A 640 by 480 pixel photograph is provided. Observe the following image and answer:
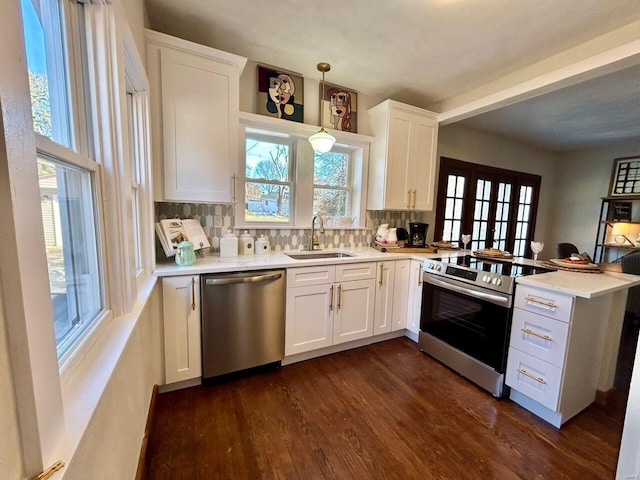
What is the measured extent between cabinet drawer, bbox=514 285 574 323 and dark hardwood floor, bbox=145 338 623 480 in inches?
28.5

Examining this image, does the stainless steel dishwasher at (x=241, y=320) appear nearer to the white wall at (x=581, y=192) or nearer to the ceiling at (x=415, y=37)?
the ceiling at (x=415, y=37)

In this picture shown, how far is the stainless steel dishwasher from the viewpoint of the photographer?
1931mm

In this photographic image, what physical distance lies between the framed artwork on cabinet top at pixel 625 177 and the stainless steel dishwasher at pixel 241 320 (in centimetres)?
574

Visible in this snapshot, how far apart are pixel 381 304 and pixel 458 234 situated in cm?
199

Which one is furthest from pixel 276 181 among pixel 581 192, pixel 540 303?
pixel 581 192

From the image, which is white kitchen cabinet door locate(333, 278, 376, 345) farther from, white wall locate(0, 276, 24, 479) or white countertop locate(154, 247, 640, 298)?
white wall locate(0, 276, 24, 479)

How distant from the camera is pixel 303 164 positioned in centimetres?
275

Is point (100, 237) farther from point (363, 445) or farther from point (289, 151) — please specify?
point (289, 151)

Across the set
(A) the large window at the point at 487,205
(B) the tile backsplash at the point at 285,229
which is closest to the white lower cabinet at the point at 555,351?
(B) the tile backsplash at the point at 285,229

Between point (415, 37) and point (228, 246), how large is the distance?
2132mm

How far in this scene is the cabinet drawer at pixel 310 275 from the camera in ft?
7.24

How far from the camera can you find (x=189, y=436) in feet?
5.17

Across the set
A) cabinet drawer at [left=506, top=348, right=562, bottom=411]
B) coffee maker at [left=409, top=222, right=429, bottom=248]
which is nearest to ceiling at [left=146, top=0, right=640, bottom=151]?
coffee maker at [left=409, top=222, right=429, bottom=248]

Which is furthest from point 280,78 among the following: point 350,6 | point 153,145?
point 153,145
